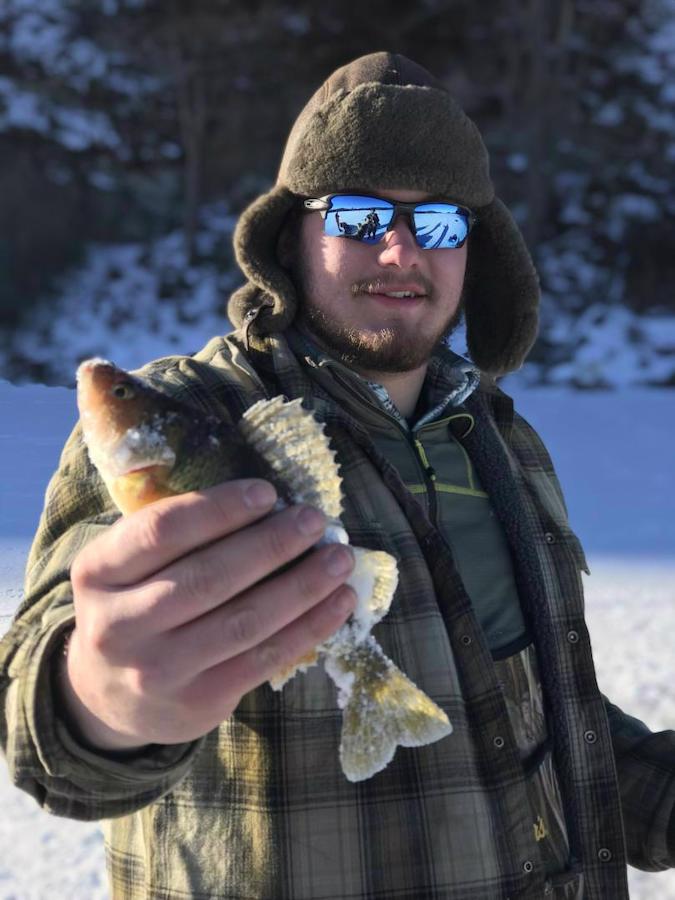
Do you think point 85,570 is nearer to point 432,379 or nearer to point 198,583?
point 198,583

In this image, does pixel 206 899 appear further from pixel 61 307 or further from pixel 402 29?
pixel 402 29

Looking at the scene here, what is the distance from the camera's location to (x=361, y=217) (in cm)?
185

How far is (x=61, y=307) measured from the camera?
11.6m

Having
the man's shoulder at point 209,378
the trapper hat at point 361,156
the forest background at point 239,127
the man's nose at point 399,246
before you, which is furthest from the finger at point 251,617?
the forest background at point 239,127

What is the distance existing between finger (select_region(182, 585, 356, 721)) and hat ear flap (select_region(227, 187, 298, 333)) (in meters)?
1.07

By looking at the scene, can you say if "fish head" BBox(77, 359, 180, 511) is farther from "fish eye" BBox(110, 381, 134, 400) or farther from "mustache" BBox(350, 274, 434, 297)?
"mustache" BBox(350, 274, 434, 297)

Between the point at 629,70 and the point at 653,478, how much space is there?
8926 mm

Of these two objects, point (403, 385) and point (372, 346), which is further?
point (403, 385)

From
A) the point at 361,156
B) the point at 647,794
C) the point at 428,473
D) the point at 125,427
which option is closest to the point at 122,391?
the point at 125,427

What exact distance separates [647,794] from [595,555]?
8.42 ft

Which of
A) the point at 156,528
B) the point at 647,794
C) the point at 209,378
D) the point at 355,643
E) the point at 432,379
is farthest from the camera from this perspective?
the point at 432,379

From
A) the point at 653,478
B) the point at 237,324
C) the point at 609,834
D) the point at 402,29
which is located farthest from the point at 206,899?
the point at 402,29

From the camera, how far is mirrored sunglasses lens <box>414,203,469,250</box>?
188 centimetres

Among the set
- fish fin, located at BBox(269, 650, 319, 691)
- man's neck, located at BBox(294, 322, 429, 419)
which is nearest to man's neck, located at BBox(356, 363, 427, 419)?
man's neck, located at BBox(294, 322, 429, 419)
